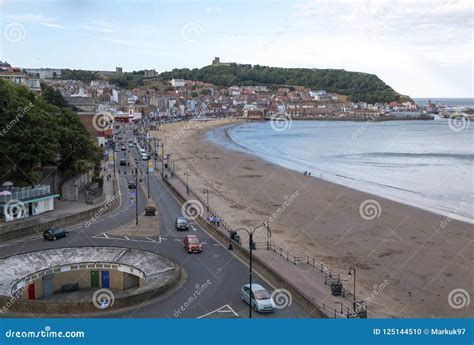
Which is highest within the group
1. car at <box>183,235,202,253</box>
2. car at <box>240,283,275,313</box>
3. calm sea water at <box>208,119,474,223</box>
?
car at <box>240,283,275,313</box>

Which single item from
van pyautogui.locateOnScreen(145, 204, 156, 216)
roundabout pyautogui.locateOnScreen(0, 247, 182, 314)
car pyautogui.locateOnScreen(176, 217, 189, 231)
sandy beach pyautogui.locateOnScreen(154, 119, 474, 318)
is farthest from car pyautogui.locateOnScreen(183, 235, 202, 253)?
van pyautogui.locateOnScreen(145, 204, 156, 216)

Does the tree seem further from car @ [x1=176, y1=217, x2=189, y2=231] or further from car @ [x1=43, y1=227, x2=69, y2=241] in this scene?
car @ [x1=176, y1=217, x2=189, y2=231]

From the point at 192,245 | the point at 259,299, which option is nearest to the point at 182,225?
the point at 192,245

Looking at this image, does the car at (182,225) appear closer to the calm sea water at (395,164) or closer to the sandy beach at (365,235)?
the sandy beach at (365,235)

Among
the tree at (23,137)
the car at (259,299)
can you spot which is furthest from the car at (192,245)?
the tree at (23,137)

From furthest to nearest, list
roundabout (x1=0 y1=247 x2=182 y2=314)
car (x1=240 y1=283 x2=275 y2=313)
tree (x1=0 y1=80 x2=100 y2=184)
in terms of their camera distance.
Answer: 1. tree (x1=0 y1=80 x2=100 y2=184)
2. roundabout (x1=0 y1=247 x2=182 y2=314)
3. car (x1=240 y1=283 x2=275 y2=313)

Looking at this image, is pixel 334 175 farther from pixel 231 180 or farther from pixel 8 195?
pixel 8 195

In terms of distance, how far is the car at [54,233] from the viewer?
24.5 m

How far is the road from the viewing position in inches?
635

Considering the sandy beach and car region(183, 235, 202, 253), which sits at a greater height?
car region(183, 235, 202, 253)

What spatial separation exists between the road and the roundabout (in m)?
0.46

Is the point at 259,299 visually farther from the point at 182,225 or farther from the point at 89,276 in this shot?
the point at 182,225

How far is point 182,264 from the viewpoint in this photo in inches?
828

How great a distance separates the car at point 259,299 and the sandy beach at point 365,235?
428 cm
